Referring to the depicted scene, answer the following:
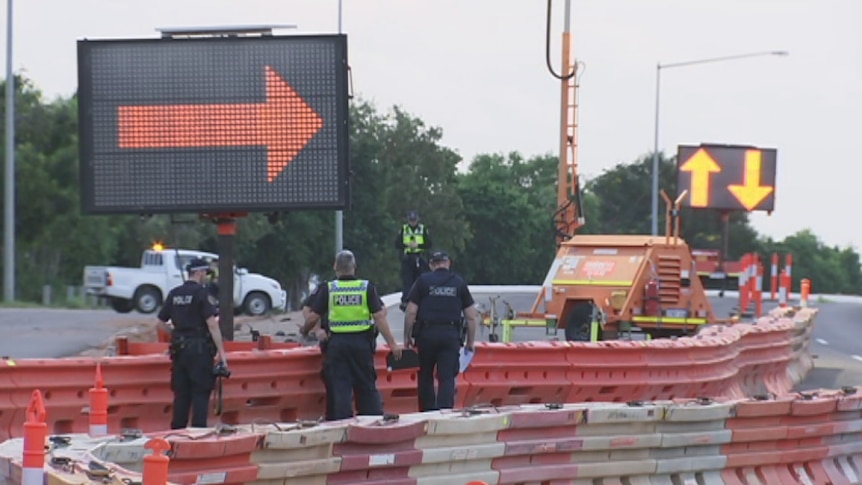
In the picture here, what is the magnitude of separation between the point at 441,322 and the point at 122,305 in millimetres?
29861

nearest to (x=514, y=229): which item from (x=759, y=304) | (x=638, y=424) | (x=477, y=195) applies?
(x=477, y=195)

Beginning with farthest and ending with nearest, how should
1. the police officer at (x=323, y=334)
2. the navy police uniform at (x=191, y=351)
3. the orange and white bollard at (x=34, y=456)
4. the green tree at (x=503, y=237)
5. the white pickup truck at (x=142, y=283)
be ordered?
1. the green tree at (x=503, y=237)
2. the white pickup truck at (x=142, y=283)
3. the police officer at (x=323, y=334)
4. the navy police uniform at (x=191, y=351)
5. the orange and white bollard at (x=34, y=456)

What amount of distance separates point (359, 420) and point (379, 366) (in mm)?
5978

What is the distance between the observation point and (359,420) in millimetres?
9852

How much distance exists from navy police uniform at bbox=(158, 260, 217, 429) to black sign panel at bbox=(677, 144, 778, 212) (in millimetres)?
30690

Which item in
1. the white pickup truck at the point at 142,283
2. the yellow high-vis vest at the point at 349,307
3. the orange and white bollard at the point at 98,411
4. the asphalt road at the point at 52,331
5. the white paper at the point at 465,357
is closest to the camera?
the orange and white bollard at the point at 98,411

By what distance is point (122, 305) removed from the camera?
43812mm

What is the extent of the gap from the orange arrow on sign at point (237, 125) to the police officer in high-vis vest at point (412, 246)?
906 centimetres

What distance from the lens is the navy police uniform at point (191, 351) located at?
13.8m

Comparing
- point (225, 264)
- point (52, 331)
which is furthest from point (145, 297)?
point (225, 264)

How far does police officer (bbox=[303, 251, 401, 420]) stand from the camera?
13984mm

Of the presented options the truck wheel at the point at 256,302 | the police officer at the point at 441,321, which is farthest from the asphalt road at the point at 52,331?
the truck wheel at the point at 256,302

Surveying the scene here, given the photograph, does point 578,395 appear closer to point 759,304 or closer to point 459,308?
point 459,308

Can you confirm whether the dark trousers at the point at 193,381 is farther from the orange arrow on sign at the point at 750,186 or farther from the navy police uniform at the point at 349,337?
the orange arrow on sign at the point at 750,186
